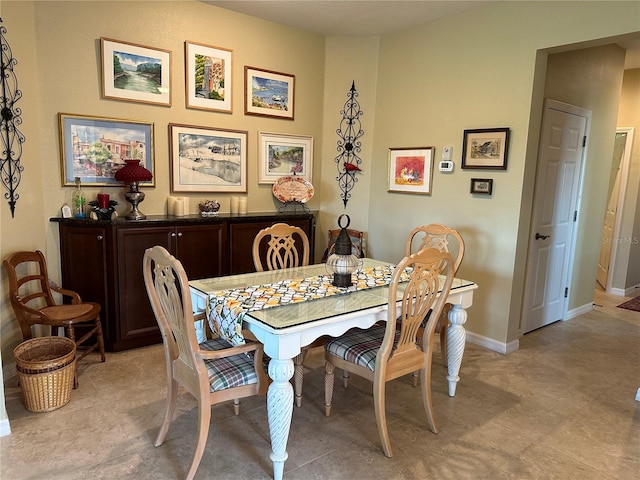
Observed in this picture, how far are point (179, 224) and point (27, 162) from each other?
109 cm

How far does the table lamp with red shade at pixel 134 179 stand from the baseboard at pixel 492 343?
2.93 metres

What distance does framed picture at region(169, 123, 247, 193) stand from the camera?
3.73m

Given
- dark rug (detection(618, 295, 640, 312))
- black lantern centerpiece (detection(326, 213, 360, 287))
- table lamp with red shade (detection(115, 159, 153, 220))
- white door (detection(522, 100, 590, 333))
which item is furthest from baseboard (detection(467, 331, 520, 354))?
table lamp with red shade (detection(115, 159, 153, 220))

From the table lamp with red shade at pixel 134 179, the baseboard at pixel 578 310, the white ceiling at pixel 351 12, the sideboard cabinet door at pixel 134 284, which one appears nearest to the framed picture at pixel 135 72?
the table lamp with red shade at pixel 134 179

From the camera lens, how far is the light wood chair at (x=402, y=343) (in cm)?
211

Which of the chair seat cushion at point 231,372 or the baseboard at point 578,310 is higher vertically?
the chair seat cushion at point 231,372

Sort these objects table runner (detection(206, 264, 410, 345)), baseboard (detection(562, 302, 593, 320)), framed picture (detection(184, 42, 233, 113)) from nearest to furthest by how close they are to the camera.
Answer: table runner (detection(206, 264, 410, 345)), framed picture (detection(184, 42, 233, 113)), baseboard (detection(562, 302, 593, 320))

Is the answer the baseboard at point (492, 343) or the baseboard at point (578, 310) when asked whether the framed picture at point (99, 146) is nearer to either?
the baseboard at point (492, 343)

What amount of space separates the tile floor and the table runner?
2.15 ft

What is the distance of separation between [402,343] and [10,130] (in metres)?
2.83

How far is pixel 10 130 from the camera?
2.86 m

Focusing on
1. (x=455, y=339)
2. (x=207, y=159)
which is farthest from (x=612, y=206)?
(x=207, y=159)

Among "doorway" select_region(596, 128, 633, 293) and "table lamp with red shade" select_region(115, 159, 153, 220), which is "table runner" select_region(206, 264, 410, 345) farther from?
"doorway" select_region(596, 128, 633, 293)

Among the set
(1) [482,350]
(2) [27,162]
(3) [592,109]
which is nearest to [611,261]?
(3) [592,109]
